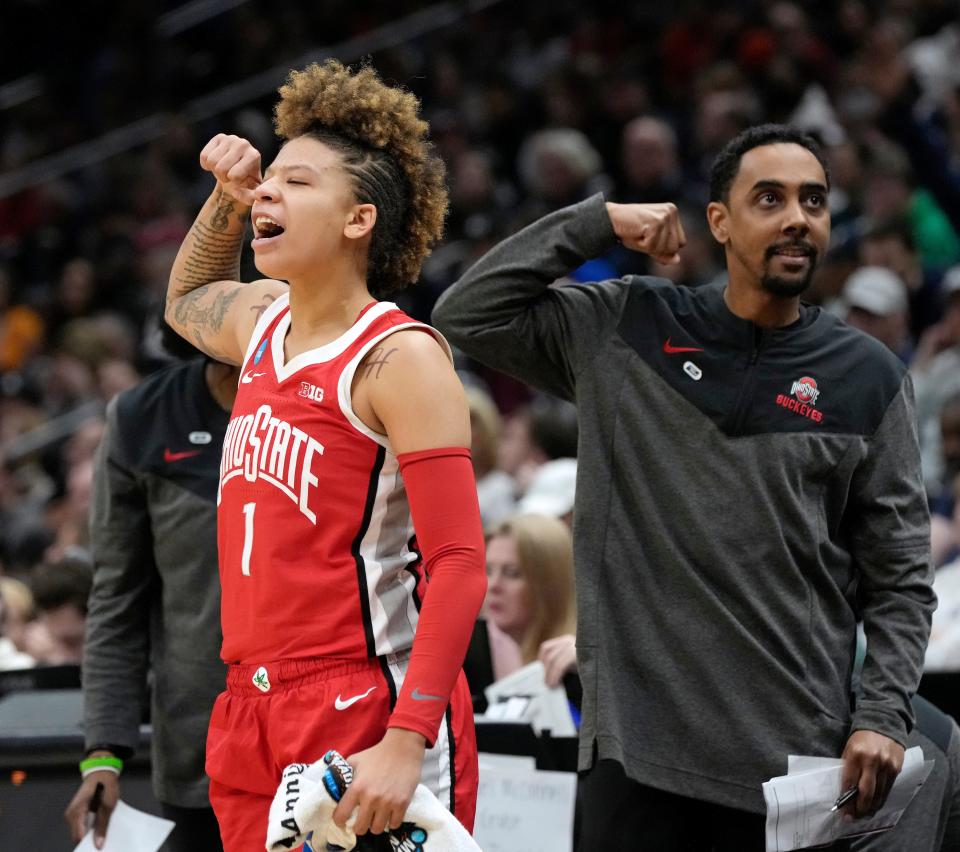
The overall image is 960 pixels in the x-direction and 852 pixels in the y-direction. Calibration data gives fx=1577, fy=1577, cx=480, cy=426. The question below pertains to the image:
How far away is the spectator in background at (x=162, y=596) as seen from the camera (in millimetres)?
3529

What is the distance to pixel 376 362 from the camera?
2.71 metres

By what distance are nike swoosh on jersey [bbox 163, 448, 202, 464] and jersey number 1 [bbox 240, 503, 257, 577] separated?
0.87 metres

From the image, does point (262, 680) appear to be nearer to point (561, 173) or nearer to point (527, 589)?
point (527, 589)

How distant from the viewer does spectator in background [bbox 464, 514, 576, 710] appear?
480 cm

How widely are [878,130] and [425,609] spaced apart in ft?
23.6

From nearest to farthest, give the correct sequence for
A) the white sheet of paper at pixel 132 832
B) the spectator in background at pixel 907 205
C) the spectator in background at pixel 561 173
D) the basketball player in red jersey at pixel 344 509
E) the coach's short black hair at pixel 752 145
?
the basketball player in red jersey at pixel 344 509 < the coach's short black hair at pixel 752 145 < the white sheet of paper at pixel 132 832 < the spectator in background at pixel 907 205 < the spectator in background at pixel 561 173

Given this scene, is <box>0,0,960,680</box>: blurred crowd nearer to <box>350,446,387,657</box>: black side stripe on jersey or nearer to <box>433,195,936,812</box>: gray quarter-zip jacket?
<box>433,195,936,812</box>: gray quarter-zip jacket

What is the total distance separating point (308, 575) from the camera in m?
2.68

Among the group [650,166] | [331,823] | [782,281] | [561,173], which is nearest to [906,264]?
[650,166]

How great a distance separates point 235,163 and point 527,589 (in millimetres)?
2178

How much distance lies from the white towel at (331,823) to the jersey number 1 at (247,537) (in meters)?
0.40

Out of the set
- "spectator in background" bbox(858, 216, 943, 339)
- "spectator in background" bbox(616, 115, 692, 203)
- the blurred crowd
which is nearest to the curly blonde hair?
the blurred crowd

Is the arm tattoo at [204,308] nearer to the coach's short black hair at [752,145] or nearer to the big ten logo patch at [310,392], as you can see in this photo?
the big ten logo patch at [310,392]

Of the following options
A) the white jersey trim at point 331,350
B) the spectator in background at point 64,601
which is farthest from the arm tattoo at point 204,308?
the spectator in background at point 64,601
